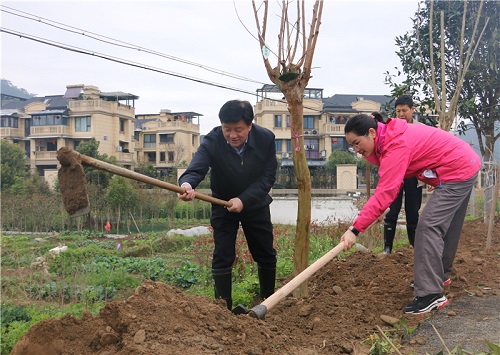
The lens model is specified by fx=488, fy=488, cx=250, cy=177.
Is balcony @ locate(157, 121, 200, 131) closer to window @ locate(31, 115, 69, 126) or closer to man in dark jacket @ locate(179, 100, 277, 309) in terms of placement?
window @ locate(31, 115, 69, 126)

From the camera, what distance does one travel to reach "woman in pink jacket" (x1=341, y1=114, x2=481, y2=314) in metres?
3.53

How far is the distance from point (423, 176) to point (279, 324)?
160 cm

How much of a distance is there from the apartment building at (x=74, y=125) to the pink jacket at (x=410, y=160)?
114 ft

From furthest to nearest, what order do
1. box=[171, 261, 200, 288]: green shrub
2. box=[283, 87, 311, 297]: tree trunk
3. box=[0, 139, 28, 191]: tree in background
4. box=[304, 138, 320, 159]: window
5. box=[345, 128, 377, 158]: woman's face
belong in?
box=[304, 138, 320, 159]: window, box=[0, 139, 28, 191]: tree in background, box=[171, 261, 200, 288]: green shrub, box=[283, 87, 311, 297]: tree trunk, box=[345, 128, 377, 158]: woman's face

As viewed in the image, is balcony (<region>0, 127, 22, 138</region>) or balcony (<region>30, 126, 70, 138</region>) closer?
balcony (<region>30, 126, 70, 138</region>)

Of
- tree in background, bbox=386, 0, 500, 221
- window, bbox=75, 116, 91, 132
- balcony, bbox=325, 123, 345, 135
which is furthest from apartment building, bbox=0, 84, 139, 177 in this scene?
tree in background, bbox=386, 0, 500, 221

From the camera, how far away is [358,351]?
9.63 feet

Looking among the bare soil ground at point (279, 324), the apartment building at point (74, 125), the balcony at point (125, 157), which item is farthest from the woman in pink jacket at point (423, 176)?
the balcony at point (125, 157)

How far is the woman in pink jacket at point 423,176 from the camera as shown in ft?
11.6

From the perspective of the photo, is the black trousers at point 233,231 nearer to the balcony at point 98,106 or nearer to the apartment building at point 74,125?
the apartment building at point 74,125

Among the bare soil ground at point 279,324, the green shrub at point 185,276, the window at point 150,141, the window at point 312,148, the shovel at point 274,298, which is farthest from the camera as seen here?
the window at point 150,141

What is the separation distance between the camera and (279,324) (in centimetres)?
349

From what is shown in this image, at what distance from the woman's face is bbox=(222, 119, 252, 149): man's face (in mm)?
763

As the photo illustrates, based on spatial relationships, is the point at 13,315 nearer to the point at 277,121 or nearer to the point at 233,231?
the point at 233,231
